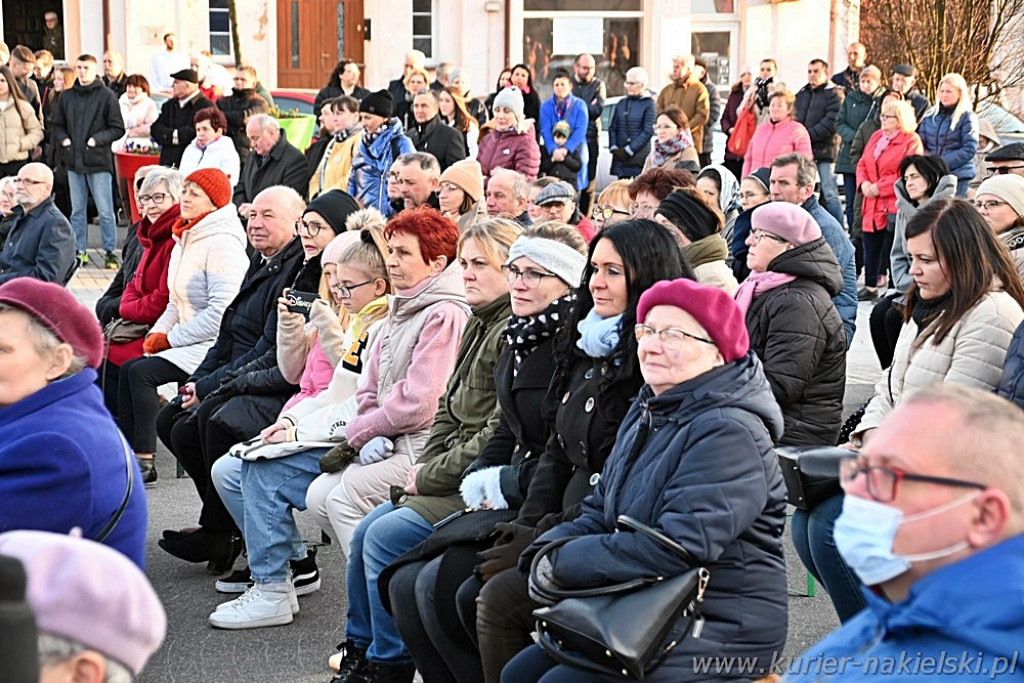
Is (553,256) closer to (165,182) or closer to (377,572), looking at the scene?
(377,572)

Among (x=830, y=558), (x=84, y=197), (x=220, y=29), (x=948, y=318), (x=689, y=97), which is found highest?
(x=220, y=29)

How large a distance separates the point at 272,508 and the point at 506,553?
169cm

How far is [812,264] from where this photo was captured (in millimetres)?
5883

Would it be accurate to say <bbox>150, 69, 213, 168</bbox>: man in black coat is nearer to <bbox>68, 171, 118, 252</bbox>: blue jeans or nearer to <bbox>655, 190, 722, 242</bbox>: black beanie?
<bbox>68, 171, 118, 252</bbox>: blue jeans

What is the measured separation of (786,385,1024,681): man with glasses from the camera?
247cm

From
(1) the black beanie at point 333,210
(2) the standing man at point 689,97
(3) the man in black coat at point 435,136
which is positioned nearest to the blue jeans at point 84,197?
(3) the man in black coat at point 435,136

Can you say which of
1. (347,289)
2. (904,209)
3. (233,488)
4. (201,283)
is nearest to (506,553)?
(233,488)

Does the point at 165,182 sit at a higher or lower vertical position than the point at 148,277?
higher

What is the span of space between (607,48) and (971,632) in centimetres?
2468

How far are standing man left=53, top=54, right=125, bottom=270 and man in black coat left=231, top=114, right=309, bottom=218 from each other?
12.4 feet

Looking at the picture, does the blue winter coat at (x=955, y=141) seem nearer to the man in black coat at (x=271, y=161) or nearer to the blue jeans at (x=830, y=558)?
the man in black coat at (x=271, y=161)

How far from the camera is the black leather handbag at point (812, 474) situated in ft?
16.1

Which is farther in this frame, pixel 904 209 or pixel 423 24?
pixel 423 24

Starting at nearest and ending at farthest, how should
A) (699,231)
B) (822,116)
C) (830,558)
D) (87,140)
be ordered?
(830,558), (699,231), (87,140), (822,116)
